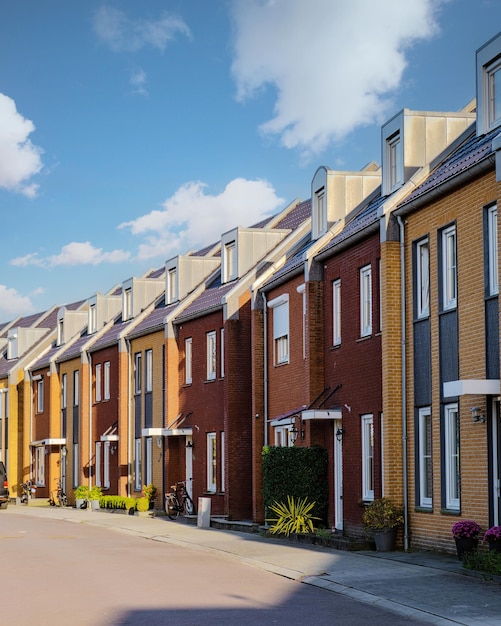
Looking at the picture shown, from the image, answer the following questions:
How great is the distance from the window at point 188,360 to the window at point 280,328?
23.4 feet

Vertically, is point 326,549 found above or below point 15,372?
below

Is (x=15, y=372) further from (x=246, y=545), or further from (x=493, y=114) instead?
(x=493, y=114)

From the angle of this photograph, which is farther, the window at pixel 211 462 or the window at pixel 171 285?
the window at pixel 171 285

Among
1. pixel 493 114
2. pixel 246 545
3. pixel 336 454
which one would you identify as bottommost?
pixel 246 545

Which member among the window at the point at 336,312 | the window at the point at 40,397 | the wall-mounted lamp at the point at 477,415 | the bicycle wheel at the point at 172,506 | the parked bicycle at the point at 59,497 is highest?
the window at the point at 336,312

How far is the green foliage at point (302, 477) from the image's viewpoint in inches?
1011

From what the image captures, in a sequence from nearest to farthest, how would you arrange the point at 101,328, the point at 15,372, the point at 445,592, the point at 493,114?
the point at 445,592, the point at 493,114, the point at 101,328, the point at 15,372

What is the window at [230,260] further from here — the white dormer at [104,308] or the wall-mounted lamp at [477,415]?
the wall-mounted lamp at [477,415]

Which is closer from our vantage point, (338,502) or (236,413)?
(338,502)

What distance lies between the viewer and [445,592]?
14.7m

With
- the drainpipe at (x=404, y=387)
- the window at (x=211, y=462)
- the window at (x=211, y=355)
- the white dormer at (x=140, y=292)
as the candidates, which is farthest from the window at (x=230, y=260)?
the drainpipe at (x=404, y=387)

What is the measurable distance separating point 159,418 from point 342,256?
15.5 metres

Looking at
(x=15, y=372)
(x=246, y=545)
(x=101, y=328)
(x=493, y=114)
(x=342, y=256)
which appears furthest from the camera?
(x=15, y=372)

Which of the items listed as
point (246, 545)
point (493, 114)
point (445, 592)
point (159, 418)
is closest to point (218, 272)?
point (159, 418)
